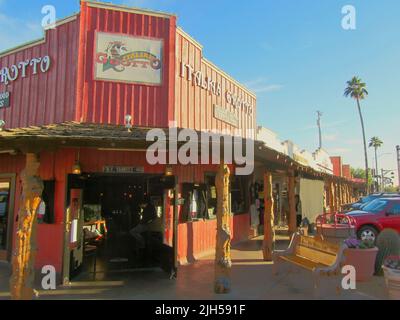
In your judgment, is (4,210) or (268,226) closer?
(268,226)

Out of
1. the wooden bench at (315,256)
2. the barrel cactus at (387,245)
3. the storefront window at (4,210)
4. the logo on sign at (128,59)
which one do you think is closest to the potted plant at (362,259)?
the barrel cactus at (387,245)

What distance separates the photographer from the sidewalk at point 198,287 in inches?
254

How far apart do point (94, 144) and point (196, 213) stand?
4460 millimetres

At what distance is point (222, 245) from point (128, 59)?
5597 mm

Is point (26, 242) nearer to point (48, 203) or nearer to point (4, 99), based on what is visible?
point (48, 203)

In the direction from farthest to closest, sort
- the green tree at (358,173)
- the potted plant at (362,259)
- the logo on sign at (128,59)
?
1. the green tree at (358,173)
2. the logo on sign at (128,59)
3. the potted plant at (362,259)

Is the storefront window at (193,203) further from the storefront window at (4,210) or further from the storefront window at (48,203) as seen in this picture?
the storefront window at (4,210)

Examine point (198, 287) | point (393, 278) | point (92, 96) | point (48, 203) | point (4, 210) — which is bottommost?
point (198, 287)

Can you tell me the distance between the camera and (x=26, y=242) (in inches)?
234

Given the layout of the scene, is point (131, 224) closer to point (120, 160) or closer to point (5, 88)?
point (120, 160)

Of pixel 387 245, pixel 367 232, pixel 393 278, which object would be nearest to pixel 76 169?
pixel 393 278

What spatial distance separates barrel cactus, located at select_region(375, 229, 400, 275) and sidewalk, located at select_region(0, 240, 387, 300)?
366mm

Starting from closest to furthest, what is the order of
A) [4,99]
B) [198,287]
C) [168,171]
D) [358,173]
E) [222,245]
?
[222,245], [198,287], [168,171], [4,99], [358,173]

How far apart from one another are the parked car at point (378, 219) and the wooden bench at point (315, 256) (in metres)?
5.88
